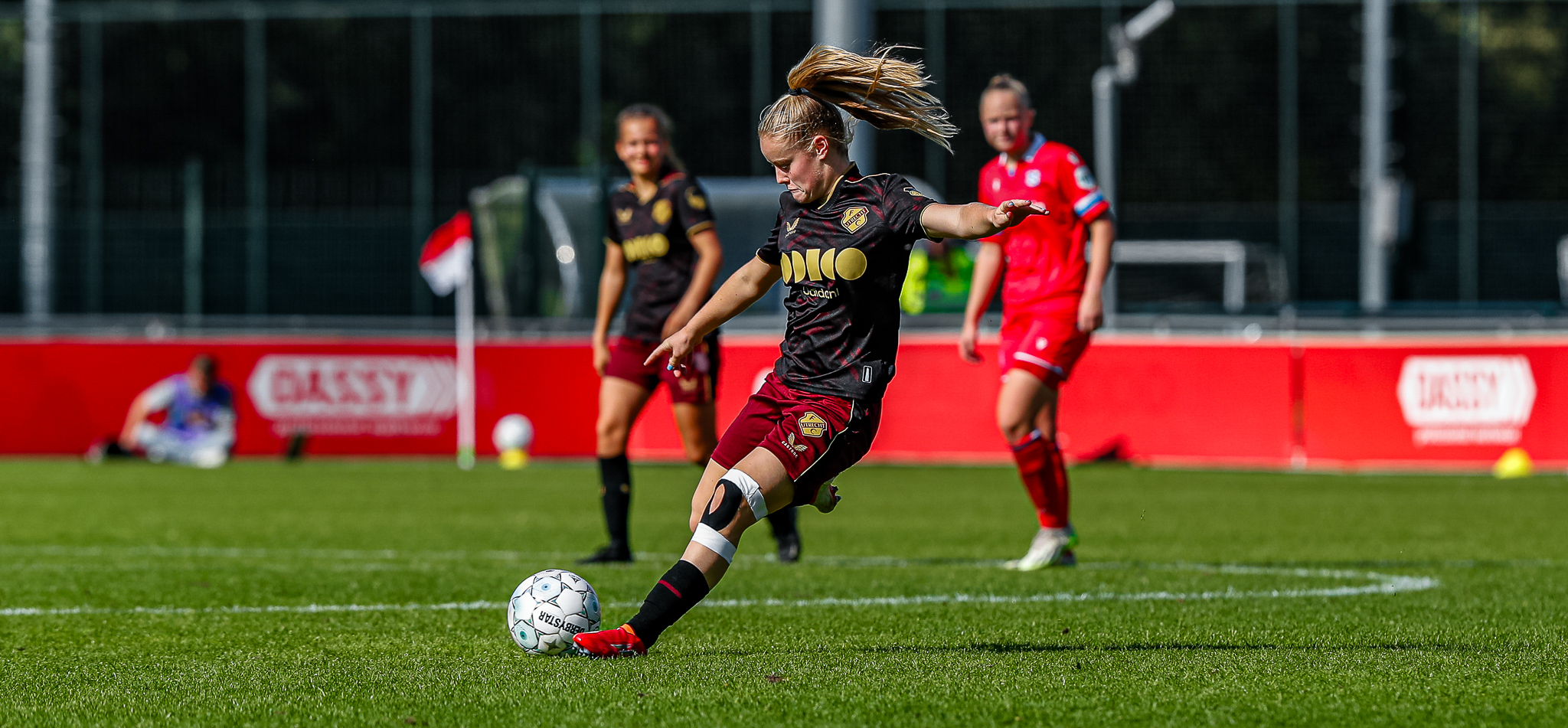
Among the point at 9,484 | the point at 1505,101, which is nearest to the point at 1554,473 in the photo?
the point at 9,484

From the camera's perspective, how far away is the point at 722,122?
2664 cm

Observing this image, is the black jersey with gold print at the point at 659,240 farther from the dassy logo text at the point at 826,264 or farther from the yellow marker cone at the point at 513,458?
the yellow marker cone at the point at 513,458

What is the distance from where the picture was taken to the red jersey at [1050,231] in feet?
25.4

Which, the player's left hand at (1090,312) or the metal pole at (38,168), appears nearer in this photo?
the player's left hand at (1090,312)

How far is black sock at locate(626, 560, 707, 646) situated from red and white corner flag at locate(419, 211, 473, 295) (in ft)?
43.2

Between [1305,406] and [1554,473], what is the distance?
80.9 inches

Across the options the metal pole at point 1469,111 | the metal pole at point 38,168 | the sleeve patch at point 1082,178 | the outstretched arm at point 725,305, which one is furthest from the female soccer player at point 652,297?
the metal pole at point 1469,111

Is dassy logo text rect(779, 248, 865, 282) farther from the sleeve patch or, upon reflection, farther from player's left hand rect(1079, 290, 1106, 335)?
the sleeve patch

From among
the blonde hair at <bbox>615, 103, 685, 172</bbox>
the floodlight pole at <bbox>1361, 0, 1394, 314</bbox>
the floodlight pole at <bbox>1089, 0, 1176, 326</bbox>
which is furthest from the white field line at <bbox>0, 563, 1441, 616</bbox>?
the floodlight pole at <bbox>1361, 0, 1394, 314</bbox>

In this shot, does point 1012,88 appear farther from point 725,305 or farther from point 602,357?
point 725,305

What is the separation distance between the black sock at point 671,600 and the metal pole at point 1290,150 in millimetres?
21385

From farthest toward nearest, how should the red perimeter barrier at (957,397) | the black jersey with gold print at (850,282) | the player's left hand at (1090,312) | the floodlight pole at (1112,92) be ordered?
the floodlight pole at (1112,92), the red perimeter barrier at (957,397), the player's left hand at (1090,312), the black jersey with gold print at (850,282)

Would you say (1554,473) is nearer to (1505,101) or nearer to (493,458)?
(493,458)

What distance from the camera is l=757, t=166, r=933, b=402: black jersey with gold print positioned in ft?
16.3
